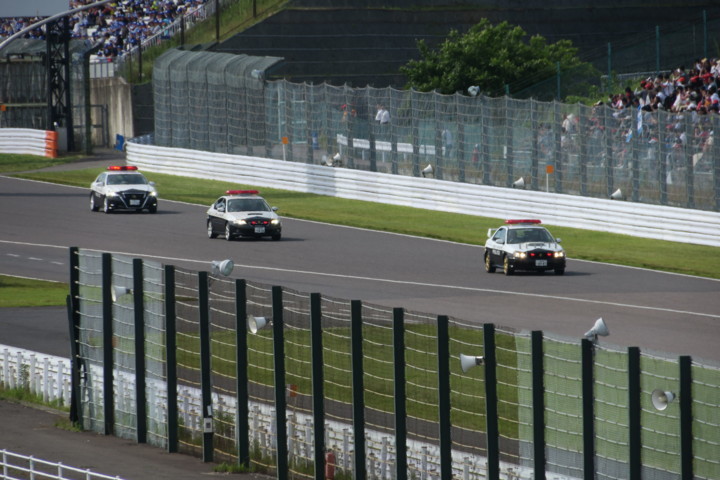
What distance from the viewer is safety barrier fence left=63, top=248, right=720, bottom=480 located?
11898mm

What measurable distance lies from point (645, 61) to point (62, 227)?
83.0 ft

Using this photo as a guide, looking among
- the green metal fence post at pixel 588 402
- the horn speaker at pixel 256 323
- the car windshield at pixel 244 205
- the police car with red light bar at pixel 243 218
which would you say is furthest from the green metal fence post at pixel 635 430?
the car windshield at pixel 244 205

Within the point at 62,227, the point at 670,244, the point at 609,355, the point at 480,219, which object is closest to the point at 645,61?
→ the point at 480,219

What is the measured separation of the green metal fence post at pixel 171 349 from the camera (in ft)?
56.3

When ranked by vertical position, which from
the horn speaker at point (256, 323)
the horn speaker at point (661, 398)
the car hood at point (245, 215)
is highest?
the horn speaker at point (256, 323)

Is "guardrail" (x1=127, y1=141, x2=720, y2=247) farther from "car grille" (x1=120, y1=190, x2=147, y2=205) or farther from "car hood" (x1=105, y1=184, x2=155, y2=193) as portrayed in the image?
"car grille" (x1=120, y1=190, x2=147, y2=205)

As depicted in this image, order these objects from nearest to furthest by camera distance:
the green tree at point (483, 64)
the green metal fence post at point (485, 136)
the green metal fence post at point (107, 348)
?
the green metal fence post at point (107, 348)
the green metal fence post at point (485, 136)
the green tree at point (483, 64)

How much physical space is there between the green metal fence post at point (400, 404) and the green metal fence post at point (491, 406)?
113 centimetres

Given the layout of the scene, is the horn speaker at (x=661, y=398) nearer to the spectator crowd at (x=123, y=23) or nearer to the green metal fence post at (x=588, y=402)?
the green metal fence post at (x=588, y=402)

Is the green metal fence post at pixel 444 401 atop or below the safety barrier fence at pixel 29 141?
below

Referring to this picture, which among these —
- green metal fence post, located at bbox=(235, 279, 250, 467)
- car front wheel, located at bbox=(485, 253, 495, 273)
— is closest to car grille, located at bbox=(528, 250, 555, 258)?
car front wheel, located at bbox=(485, 253, 495, 273)

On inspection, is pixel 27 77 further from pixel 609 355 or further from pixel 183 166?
pixel 609 355

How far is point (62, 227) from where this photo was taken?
4547cm

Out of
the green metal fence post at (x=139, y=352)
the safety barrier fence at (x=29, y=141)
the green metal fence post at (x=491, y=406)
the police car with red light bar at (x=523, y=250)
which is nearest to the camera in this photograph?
the green metal fence post at (x=491, y=406)
